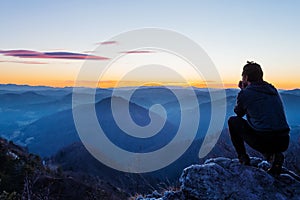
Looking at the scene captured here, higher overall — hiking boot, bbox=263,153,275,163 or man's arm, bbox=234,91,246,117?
man's arm, bbox=234,91,246,117

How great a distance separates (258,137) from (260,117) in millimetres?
382

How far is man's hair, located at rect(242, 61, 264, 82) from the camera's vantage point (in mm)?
6254

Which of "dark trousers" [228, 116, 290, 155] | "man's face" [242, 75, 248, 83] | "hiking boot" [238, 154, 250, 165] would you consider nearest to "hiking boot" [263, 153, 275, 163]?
"dark trousers" [228, 116, 290, 155]

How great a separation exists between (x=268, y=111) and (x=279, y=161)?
113 cm

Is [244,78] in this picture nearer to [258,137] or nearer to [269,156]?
[258,137]

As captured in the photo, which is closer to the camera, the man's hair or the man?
the man

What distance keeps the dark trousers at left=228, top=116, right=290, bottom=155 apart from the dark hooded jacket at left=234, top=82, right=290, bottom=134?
0.09 meters

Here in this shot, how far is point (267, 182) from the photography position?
20.8ft

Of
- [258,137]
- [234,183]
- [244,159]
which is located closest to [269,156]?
[244,159]

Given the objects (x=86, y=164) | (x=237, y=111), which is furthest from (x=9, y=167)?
(x=86, y=164)

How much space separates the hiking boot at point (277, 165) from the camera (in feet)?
20.8

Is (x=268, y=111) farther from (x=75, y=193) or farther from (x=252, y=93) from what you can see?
(x=75, y=193)

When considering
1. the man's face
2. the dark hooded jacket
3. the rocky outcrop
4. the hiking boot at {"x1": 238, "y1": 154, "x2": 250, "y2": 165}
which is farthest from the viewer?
the hiking boot at {"x1": 238, "y1": 154, "x2": 250, "y2": 165}

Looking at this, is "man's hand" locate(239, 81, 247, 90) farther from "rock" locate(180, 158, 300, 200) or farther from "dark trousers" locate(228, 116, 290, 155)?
"rock" locate(180, 158, 300, 200)
